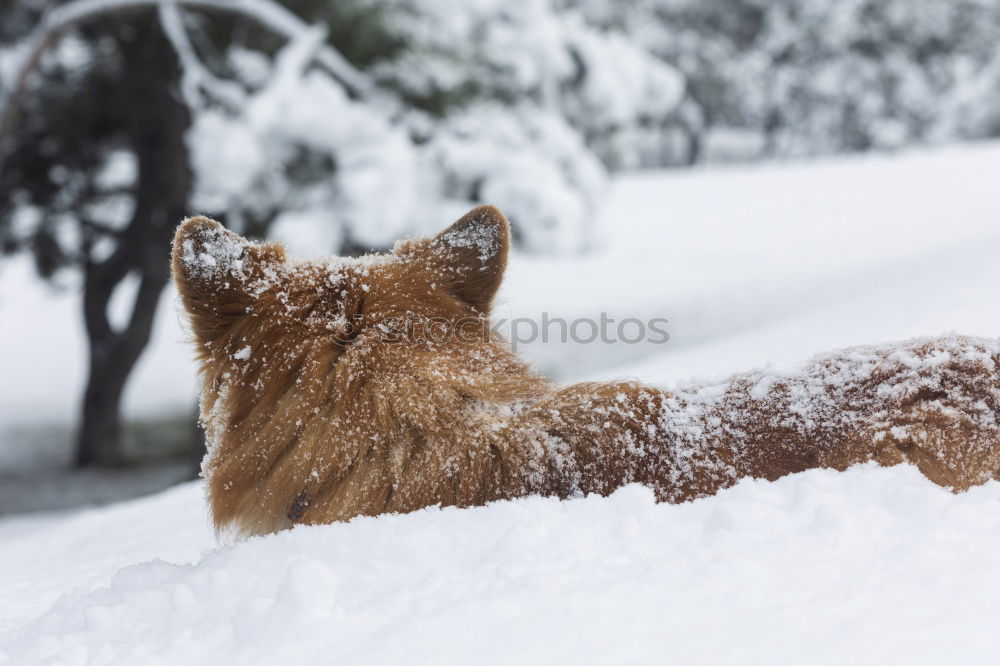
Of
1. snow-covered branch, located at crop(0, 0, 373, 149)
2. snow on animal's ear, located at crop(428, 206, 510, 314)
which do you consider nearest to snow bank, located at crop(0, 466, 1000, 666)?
snow on animal's ear, located at crop(428, 206, 510, 314)

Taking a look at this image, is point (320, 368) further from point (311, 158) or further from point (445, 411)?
point (311, 158)

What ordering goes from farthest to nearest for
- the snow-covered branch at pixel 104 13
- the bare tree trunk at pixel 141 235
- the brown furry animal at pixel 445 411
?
1. the bare tree trunk at pixel 141 235
2. the snow-covered branch at pixel 104 13
3. the brown furry animal at pixel 445 411

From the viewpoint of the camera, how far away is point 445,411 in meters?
1.80

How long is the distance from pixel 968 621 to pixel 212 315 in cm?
154

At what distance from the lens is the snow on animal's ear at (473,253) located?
203cm

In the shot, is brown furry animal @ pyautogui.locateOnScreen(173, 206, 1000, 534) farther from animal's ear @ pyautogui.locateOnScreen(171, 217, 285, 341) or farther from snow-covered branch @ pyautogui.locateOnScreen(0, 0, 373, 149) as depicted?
snow-covered branch @ pyautogui.locateOnScreen(0, 0, 373, 149)

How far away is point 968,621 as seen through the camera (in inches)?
46.9

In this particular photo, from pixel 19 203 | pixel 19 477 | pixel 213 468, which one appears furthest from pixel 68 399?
pixel 213 468

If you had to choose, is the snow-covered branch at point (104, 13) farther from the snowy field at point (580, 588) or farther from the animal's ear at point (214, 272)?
the animal's ear at point (214, 272)

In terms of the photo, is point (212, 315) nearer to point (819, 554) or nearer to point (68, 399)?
point (819, 554)

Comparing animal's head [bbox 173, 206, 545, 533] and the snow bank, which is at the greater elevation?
animal's head [bbox 173, 206, 545, 533]

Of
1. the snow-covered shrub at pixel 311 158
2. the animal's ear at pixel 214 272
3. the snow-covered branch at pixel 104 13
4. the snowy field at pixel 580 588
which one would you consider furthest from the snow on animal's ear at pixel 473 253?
the snow-covered branch at pixel 104 13

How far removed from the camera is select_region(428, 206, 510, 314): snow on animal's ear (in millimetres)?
2027

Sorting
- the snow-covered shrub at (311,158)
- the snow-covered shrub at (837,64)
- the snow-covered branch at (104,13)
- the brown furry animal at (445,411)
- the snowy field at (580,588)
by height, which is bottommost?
the snowy field at (580,588)
